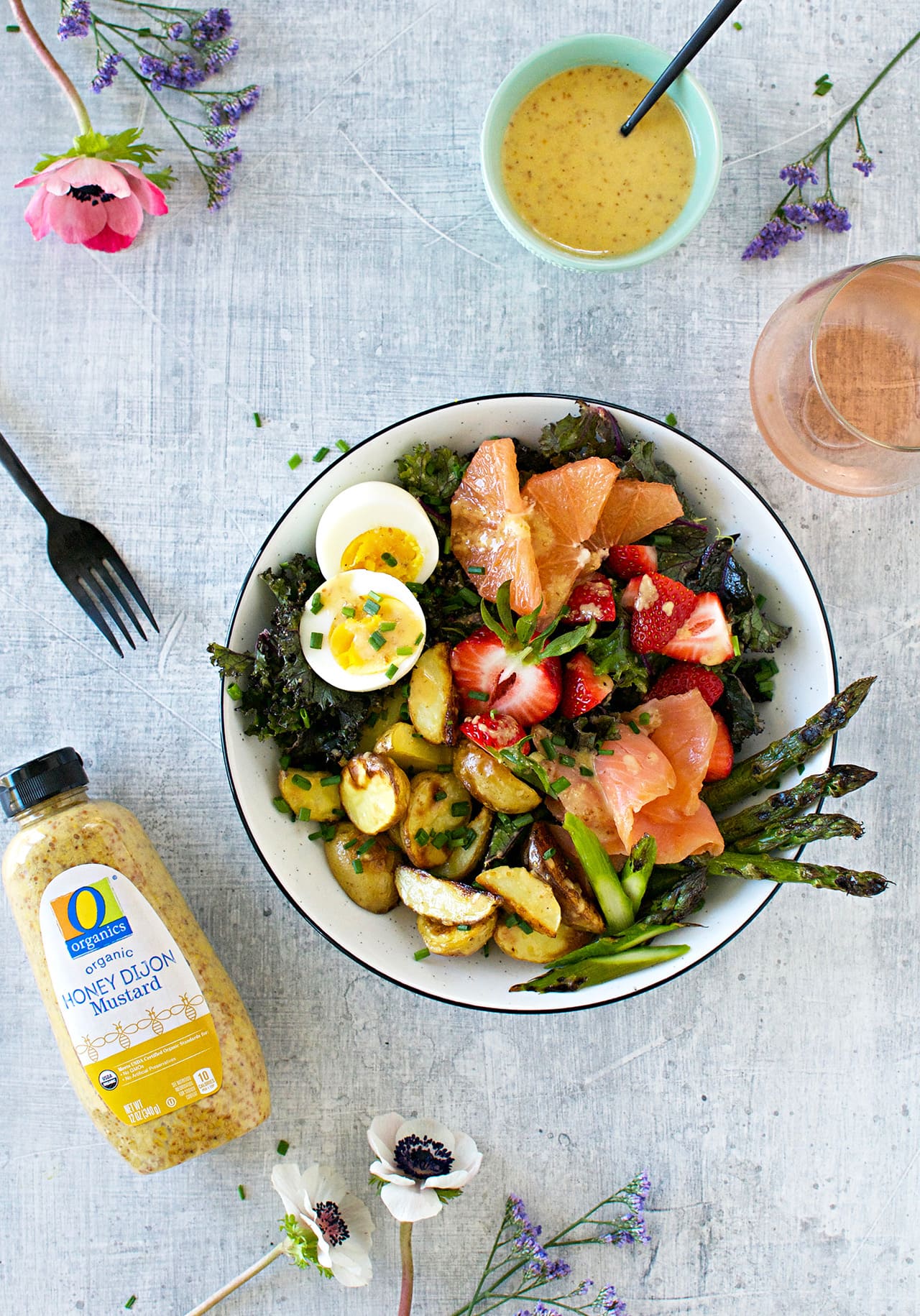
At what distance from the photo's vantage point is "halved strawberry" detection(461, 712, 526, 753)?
1371 millimetres

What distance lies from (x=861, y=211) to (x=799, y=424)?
46 centimetres

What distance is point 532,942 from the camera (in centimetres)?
139

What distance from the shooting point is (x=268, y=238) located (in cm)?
162

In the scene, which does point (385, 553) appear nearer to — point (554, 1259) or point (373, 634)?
point (373, 634)

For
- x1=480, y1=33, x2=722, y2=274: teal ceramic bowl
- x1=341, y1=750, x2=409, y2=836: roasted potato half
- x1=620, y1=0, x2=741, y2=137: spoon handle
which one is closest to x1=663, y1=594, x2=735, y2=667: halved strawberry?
x1=341, y1=750, x2=409, y2=836: roasted potato half

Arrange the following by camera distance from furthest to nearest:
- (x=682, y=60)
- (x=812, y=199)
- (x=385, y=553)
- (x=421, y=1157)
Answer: (x=812, y=199), (x=421, y=1157), (x=385, y=553), (x=682, y=60)

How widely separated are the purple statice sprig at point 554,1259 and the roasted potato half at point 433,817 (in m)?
0.64

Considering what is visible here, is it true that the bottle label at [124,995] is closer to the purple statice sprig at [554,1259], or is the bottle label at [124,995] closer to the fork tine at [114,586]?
the fork tine at [114,586]

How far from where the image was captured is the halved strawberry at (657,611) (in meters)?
1.39

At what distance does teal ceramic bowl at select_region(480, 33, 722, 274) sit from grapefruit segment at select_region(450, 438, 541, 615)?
33 cm

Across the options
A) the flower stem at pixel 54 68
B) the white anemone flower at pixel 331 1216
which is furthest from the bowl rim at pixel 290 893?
the flower stem at pixel 54 68

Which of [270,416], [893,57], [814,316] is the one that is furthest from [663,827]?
[893,57]

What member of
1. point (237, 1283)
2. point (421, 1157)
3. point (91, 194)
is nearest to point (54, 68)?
point (91, 194)

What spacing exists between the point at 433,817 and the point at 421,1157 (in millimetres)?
560
